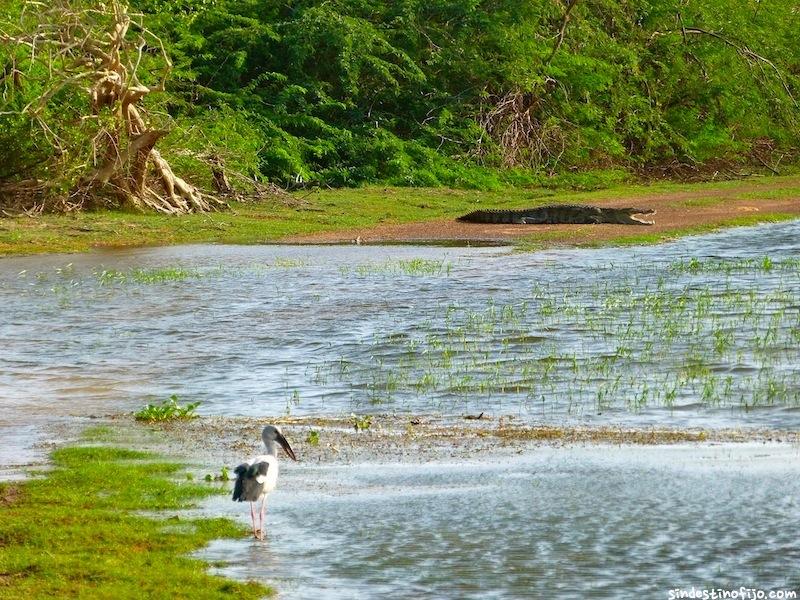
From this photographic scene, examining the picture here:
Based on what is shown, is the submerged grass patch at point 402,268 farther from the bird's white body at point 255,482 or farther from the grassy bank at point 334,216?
the bird's white body at point 255,482

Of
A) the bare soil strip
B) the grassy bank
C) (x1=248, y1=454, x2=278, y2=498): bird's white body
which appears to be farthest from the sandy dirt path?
(x1=248, y1=454, x2=278, y2=498): bird's white body

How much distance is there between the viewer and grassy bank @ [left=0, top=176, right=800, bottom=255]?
19859mm

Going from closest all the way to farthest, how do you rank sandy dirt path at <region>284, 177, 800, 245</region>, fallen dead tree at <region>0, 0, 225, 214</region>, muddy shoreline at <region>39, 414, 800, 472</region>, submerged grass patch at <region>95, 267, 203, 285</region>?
1. muddy shoreline at <region>39, 414, 800, 472</region>
2. submerged grass patch at <region>95, 267, 203, 285</region>
3. sandy dirt path at <region>284, 177, 800, 245</region>
4. fallen dead tree at <region>0, 0, 225, 214</region>

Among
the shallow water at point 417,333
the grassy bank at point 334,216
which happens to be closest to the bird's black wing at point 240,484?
the shallow water at point 417,333

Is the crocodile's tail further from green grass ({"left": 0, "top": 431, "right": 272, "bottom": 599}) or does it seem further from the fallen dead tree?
green grass ({"left": 0, "top": 431, "right": 272, "bottom": 599})

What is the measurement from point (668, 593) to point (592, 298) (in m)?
9.03

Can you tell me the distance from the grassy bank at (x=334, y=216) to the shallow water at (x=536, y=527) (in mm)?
12195

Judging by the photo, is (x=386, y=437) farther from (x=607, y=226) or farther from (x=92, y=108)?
(x=92, y=108)

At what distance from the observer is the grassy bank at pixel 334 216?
65.2 feet

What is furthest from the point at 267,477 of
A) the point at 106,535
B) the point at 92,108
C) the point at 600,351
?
the point at 92,108

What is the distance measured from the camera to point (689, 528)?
606cm

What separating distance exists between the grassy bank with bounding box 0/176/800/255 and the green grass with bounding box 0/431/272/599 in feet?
40.8

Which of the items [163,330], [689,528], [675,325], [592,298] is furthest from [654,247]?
[689,528]

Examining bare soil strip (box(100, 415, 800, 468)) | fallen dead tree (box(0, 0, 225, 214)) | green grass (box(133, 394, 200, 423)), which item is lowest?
bare soil strip (box(100, 415, 800, 468))
